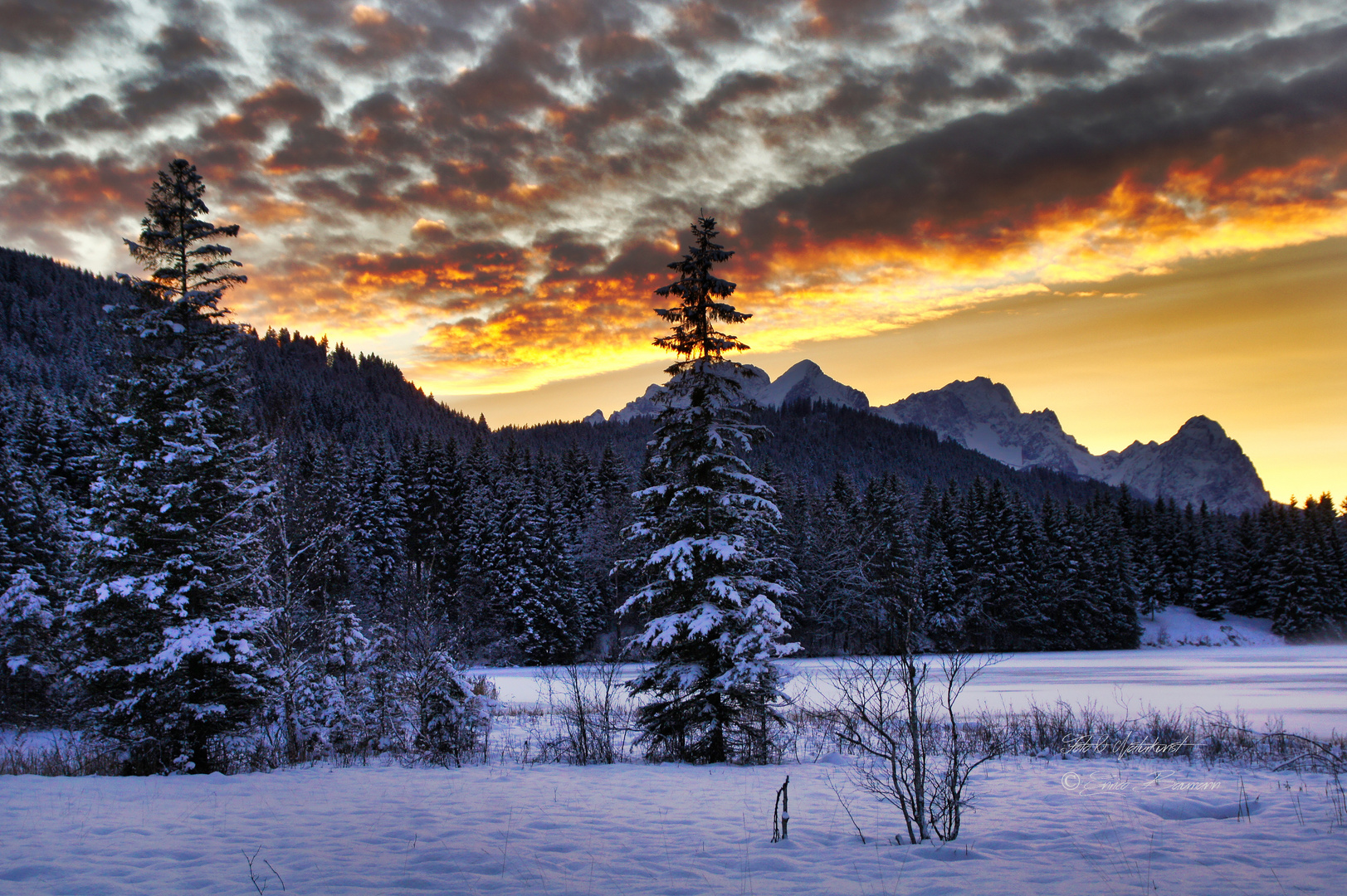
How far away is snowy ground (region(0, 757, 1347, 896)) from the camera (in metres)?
6.54

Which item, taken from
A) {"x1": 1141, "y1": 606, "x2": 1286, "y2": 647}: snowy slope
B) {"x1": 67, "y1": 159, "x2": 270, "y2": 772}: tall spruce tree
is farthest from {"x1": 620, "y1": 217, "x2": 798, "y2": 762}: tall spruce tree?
{"x1": 1141, "y1": 606, "x2": 1286, "y2": 647}: snowy slope

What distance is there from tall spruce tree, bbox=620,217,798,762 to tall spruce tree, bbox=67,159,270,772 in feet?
30.5

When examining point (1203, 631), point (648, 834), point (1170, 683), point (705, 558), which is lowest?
point (1203, 631)

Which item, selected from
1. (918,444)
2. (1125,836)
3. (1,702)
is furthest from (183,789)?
(918,444)

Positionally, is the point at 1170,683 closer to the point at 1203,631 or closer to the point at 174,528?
the point at 174,528

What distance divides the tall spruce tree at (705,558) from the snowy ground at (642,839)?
3.10m

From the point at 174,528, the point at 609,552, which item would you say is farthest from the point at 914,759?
the point at 609,552

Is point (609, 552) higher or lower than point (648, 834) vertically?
higher

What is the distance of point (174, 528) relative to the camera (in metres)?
15.9

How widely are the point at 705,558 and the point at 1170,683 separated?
29.8 metres

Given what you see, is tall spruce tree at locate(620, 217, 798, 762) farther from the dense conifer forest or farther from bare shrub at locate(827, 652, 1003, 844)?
the dense conifer forest

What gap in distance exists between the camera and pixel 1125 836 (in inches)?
320

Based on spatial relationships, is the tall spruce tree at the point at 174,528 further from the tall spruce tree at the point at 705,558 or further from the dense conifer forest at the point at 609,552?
the tall spruce tree at the point at 705,558

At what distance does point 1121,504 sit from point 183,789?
8770 cm
